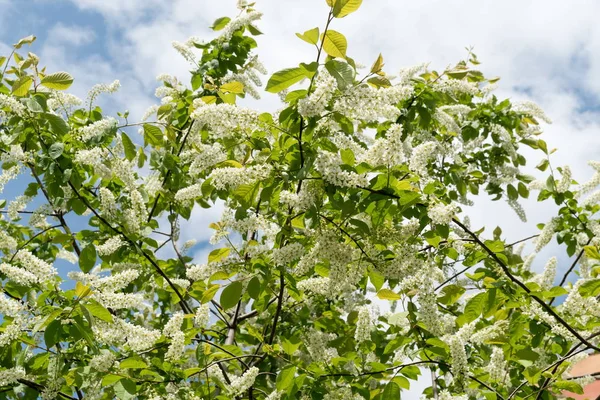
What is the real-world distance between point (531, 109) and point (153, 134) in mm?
3588

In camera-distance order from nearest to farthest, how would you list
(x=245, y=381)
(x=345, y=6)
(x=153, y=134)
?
(x=345, y=6), (x=245, y=381), (x=153, y=134)

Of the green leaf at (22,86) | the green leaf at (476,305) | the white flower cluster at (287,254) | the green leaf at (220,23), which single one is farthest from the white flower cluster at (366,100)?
the green leaf at (220,23)

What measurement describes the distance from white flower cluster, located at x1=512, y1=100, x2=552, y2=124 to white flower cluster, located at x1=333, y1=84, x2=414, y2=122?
3018mm

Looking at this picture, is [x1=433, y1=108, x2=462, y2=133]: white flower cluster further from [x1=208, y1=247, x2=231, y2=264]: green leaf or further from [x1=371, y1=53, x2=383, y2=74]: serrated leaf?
[x1=208, y1=247, x2=231, y2=264]: green leaf

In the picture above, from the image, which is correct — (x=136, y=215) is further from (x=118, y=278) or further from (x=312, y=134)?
(x=312, y=134)

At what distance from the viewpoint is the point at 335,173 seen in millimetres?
2932

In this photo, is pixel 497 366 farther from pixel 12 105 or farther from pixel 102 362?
pixel 12 105

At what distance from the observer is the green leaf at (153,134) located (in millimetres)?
4316

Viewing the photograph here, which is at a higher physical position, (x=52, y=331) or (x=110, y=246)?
(x=110, y=246)

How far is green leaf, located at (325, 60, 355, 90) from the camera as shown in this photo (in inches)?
111

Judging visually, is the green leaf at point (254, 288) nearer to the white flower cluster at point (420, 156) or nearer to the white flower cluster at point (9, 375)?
the white flower cluster at point (420, 156)

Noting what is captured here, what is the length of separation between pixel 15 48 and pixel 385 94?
2751 mm

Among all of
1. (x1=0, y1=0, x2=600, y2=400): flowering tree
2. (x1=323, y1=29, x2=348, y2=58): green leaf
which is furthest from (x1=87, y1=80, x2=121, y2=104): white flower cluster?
(x1=323, y1=29, x2=348, y2=58): green leaf

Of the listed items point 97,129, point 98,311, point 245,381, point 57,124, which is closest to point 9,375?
point 98,311
